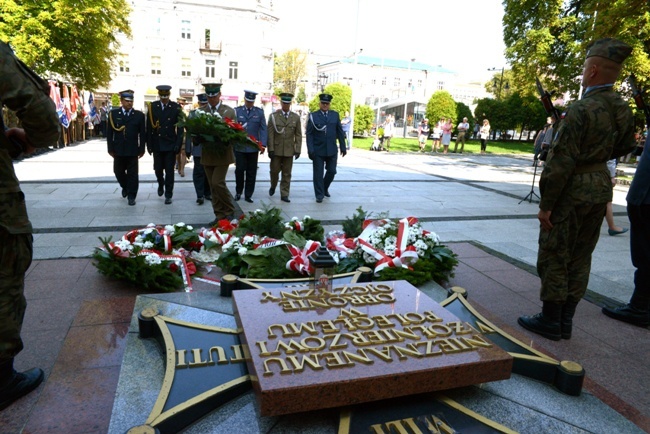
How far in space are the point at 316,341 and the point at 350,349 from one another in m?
0.18

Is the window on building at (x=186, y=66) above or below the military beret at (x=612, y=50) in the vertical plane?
above

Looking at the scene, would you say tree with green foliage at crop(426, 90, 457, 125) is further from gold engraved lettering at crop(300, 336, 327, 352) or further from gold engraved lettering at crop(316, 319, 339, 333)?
gold engraved lettering at crop(300, 336, 327, 352)

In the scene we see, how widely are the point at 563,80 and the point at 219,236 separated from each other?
56.1 feet

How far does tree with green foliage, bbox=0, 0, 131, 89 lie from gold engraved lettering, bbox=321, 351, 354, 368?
19.0m

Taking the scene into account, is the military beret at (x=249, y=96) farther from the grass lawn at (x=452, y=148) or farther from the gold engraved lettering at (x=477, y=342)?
the grass lawn at (x=452, y=148)

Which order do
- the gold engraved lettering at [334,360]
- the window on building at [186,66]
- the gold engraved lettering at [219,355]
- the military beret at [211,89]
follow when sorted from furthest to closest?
the window on building at [186,66], the military beret at [211,89], the gold engraved lettering at [219,355], the gold engraved lettering at [334,360]

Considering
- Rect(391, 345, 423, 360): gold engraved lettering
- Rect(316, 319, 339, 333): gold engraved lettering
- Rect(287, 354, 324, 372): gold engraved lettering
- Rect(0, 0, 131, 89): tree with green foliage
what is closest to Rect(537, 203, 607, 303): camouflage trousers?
Rect(391, 345, 423, 360): gold engraved lettering

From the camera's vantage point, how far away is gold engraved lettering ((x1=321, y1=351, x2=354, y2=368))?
2.05 meters

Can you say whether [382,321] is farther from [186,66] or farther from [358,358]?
[186,66]

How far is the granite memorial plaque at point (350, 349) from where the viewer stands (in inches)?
76.6

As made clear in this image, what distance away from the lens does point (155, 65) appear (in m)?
43.0

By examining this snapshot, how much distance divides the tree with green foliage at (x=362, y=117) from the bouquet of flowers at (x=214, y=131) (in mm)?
28203

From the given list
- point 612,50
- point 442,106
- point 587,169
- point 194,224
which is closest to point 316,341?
point 587,169

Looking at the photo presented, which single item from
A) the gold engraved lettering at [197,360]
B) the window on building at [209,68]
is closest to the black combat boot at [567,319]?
the gold engraved lettering at [197,360]
